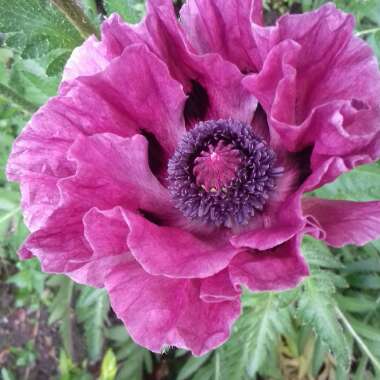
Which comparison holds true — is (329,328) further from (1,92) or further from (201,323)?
(1,92)

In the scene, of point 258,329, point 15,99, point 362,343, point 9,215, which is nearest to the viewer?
point 15,99

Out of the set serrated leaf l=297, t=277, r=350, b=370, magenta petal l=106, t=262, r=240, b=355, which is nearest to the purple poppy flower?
magenta petal l=106, t=262, r=240, b=355

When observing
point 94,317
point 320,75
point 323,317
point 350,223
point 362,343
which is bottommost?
point 362,343

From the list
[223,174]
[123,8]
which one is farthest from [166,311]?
[123,8]

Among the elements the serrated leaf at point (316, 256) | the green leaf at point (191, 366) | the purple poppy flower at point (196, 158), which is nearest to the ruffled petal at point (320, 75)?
the purple poppy flower at point (196, 158)

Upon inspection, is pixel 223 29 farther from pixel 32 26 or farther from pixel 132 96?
pixel 32 26

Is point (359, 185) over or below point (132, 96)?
below

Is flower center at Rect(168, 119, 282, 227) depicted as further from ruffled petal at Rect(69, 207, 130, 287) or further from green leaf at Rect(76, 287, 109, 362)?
green leaf at Rect(76, 287, 109, 362)
